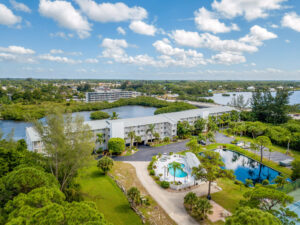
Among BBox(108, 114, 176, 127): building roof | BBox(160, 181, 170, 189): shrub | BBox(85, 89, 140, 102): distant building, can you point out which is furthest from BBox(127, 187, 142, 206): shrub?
BBox(85, 89, 140, 102): distant building

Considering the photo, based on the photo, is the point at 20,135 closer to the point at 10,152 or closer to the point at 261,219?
the point at 10,152

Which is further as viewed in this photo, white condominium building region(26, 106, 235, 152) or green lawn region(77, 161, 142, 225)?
white condominium building region(26, 106, 235, 152)

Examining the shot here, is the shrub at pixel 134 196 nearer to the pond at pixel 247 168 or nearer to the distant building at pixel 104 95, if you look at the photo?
the pond at pixel 247 168

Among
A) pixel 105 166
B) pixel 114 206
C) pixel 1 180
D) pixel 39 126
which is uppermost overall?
pixel 39 126

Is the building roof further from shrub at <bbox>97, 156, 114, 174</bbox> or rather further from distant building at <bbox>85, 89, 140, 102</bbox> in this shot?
distant building at <bbox>85, 89, 140, 102</bbox>

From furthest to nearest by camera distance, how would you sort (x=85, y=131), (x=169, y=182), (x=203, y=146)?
(x=203, y=146)
(x=169, y=182)
(x=85, y=131)

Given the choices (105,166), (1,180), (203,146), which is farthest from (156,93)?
(1,180)

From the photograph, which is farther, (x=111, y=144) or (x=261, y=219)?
(x=111, y=144)
